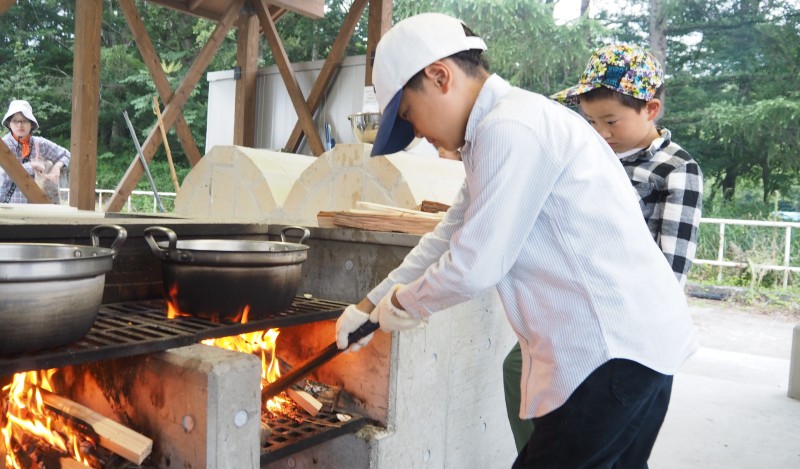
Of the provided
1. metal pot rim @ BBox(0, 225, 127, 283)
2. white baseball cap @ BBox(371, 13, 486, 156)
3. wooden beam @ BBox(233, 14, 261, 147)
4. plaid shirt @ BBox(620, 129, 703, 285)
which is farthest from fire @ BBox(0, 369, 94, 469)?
wooden beam @ BBox(233, 14, 261, 147)

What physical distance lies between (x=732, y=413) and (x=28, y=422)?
4384 mm

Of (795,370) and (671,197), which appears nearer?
(671,197)

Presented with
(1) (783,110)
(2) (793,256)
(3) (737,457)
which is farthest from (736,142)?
(3) (737,457)

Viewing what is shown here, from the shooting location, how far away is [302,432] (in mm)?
2523

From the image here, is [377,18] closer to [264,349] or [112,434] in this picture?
[264,349]

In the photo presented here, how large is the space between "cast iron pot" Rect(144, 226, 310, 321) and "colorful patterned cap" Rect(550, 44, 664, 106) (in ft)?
4.23

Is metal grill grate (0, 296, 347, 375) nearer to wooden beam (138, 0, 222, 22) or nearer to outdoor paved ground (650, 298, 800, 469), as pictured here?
outdoor paved ground (650, 298, 800, 469)

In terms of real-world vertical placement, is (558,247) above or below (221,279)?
above

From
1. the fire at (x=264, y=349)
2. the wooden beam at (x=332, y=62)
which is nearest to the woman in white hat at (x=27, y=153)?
the wooden beam at (x=332, y=62)

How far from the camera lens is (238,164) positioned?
452 cm

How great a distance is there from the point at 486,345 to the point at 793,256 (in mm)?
11326

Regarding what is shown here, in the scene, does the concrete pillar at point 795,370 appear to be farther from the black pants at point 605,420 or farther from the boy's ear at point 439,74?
the boy's ear at point 439,74

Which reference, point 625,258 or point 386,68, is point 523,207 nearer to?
point 625,258

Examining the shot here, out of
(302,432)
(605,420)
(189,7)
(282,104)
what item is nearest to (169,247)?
(302,432)
